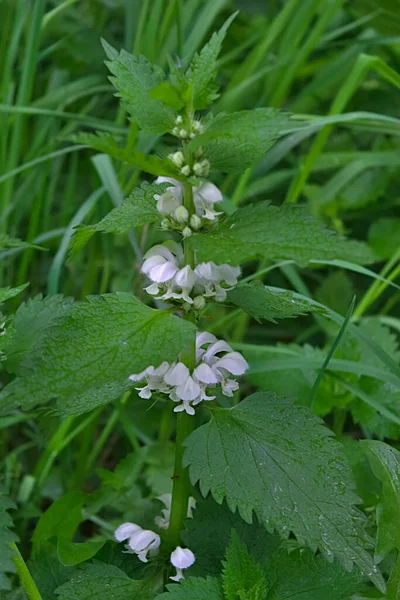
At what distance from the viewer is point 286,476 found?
2.19ft

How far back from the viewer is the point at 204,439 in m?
0.69

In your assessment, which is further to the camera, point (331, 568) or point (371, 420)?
point (371, 420)

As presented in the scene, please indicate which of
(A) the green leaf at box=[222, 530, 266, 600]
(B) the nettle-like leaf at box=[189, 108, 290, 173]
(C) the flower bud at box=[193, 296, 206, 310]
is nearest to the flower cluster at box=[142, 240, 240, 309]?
(C) the flower bud at box=[193, 296, 206, 310]

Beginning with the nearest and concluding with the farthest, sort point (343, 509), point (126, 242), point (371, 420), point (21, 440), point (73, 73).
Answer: point (343, 509), point (371, 420), point (21, 440), point (126, 242), point (73, 73)

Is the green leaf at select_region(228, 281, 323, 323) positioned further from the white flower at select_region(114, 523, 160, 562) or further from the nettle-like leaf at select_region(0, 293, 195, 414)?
the white flower at select_region(114, 523, 160, 562)

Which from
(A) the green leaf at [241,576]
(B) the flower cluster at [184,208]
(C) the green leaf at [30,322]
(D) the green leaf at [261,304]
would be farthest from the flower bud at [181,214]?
(A) the green leaf at [241,576]

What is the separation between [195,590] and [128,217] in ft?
1.27

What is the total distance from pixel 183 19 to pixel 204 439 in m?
1.20

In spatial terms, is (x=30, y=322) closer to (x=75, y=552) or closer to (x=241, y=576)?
(x=75, y=552)

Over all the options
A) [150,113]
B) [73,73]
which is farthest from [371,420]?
[73,73]

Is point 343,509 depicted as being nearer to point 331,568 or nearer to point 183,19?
point 331,568

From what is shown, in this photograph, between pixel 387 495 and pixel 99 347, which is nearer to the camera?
pixel 99 347

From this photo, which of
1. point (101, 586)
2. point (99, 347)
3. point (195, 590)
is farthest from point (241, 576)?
point (99, 347)

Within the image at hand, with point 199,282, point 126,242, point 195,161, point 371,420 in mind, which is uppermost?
point 195,161
